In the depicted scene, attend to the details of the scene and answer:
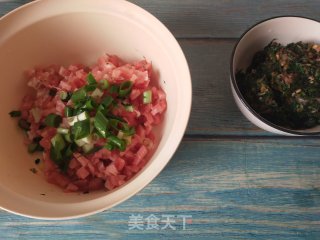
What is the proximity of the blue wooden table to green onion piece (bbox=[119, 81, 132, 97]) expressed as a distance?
0.24 meters

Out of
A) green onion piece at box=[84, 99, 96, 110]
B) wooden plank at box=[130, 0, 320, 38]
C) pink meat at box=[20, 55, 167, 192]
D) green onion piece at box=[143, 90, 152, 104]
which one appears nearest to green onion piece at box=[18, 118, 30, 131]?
pink meat at box=[20, 55, 167, 192]

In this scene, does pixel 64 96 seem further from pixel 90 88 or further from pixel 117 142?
pixel 117 142

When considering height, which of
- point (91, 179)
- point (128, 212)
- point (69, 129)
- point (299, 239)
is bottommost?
point (299, 239)

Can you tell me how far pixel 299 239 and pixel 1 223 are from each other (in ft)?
2.90

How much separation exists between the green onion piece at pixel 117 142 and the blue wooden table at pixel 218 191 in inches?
6.8

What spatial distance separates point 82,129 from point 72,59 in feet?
1.10

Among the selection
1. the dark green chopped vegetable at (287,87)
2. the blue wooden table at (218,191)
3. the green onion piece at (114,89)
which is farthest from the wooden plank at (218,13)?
the green onion piece at (114,89)

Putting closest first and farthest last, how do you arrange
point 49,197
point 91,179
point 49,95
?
point 49,197, point 91,179, point 49,95

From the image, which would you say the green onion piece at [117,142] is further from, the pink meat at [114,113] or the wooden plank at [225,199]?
the wooden plank at [225,199]

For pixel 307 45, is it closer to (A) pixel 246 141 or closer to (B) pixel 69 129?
(A) pixel 246 141

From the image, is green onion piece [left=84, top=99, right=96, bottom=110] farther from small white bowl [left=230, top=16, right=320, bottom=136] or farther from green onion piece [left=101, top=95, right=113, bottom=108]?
small white bowl [left=230, top=16, right=320, bottom=136]

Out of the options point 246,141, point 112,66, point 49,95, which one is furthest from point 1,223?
point 246,141

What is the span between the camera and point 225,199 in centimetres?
102

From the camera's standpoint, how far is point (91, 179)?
99 cm
